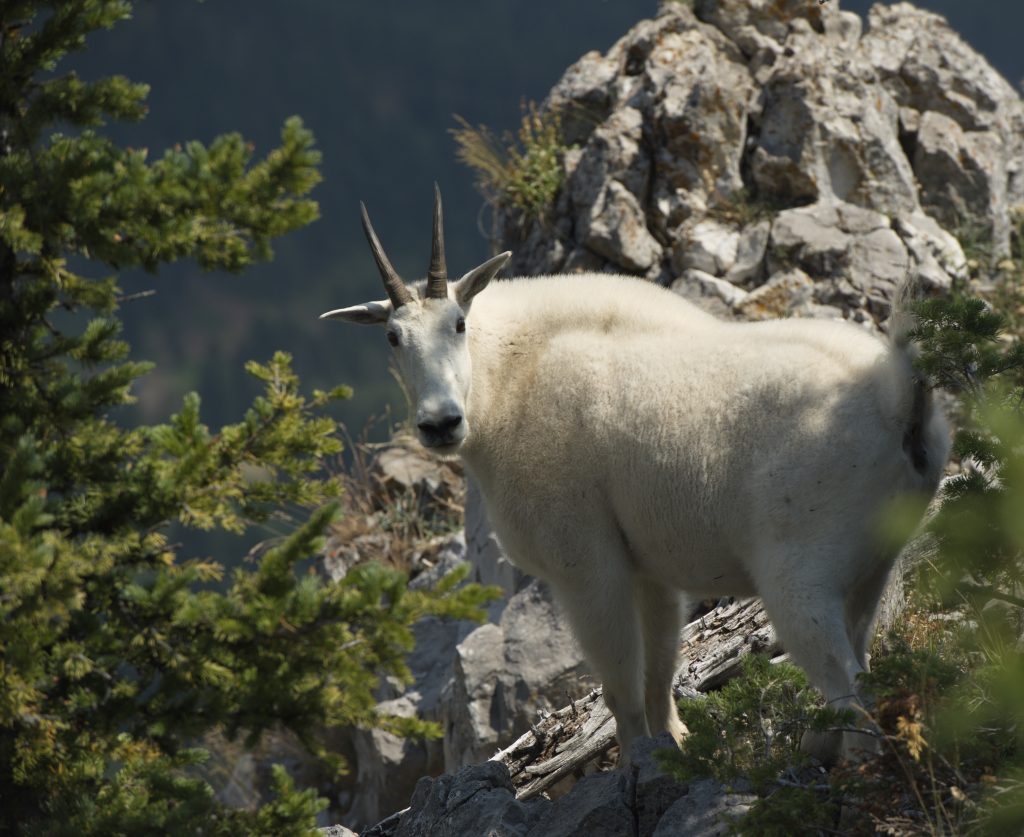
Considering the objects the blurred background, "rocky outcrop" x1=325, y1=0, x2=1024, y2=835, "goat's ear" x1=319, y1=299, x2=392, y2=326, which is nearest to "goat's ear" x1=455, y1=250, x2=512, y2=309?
"goat's ear" x1=319, y1=299, x2=392, y2=326

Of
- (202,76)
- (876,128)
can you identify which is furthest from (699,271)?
(202,76)

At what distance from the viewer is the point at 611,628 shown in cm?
559

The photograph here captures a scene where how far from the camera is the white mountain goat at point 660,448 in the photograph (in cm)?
486

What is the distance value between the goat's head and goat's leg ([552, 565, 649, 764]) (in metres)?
0.93

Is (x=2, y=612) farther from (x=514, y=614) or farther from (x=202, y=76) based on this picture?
(x=202, y=76)

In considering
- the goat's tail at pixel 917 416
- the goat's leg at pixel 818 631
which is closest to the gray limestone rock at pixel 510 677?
the goat's leg at pixel 818 631

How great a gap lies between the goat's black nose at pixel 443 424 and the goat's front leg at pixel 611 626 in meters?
0.93

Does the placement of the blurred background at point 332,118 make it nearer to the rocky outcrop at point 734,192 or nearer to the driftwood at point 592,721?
the rocky outcrop at point 734,192

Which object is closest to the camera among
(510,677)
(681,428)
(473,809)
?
(473,809)

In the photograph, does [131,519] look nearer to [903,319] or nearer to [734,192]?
[903,319]

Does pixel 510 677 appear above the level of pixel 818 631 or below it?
below

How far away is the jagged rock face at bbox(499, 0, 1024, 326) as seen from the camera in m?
10.1

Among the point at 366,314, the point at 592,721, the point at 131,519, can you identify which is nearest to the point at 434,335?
the point at 366,314

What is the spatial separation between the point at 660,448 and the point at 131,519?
2.36 meters
